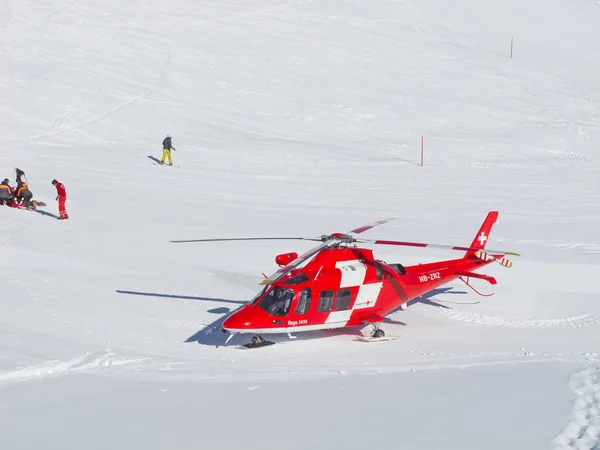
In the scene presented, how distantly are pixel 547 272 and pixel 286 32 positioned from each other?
976 inches

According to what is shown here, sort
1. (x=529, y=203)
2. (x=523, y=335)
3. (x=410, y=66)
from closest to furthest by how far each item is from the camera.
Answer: (x=523, y=335), (x=529, y=203), (x=410, y=66)

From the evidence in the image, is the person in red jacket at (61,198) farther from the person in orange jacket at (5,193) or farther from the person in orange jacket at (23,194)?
the person in orange jacket at (5,193)

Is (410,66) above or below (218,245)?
above

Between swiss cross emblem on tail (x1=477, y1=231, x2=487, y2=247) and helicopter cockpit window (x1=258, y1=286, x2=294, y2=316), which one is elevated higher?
swiss cross emblem on tail (x1=477, y1=231, x2=487, y2=247)

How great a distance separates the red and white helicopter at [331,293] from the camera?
11.7 meters

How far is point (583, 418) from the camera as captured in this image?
27.9ft

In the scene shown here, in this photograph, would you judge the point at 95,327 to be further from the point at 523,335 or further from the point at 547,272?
the point at 547,272

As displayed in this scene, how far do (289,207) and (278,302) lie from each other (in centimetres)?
1051

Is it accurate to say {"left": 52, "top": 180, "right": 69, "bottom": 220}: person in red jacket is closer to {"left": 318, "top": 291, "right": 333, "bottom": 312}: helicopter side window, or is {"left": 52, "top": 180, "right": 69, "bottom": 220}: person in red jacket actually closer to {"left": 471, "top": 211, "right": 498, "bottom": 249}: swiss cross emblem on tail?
{"left": 318, "top": 291, "right": 333, "bottom": 312}: helicopter side window

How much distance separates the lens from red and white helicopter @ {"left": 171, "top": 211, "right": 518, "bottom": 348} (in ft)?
38.5

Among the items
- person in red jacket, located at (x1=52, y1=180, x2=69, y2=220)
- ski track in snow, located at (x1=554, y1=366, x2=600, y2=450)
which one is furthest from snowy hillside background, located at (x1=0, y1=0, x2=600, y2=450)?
person in red jacket, located at (x1=52, y1=180, x2=69, y2=220)

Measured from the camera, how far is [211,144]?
93.7 ft

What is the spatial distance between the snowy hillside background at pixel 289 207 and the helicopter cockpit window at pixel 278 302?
2.46 ft

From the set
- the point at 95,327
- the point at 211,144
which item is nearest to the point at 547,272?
the point at 95,327
